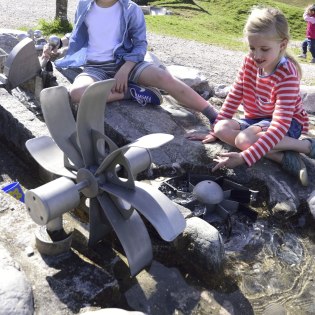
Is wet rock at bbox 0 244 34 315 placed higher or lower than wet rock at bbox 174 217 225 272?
higher

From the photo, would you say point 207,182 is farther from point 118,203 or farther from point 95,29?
point 95,29

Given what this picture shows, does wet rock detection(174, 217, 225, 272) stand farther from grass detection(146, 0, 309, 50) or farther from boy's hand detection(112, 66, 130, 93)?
grass detection(146, 0, 309, 50)

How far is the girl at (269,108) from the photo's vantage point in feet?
10.5

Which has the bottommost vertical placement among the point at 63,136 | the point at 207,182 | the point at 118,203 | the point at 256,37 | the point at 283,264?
the point at 283,264

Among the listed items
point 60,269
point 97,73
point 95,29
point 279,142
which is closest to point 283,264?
point 279,142

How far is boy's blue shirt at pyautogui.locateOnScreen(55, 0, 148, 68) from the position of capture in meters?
4.04

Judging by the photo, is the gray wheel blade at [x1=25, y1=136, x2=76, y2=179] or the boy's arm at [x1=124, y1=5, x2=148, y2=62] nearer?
the gray wheel blade at [x1=25, y1=136, x2=76, y2=179]

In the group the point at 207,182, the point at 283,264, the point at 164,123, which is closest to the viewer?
the point at 283,264

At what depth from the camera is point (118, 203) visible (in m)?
2.34

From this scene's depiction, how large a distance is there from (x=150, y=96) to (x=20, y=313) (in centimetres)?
257

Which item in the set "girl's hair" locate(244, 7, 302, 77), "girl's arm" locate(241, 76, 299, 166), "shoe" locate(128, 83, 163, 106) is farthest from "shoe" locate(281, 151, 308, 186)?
"shoe" locate(128, 83, 163, 106)

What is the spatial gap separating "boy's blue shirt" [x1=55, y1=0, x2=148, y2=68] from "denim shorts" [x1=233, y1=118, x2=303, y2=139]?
44.7 inches

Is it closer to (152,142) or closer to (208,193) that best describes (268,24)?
(208,193)

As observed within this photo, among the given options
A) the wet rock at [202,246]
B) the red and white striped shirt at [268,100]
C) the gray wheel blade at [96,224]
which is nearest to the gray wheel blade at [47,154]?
the gray wheel blade at [96,224]
